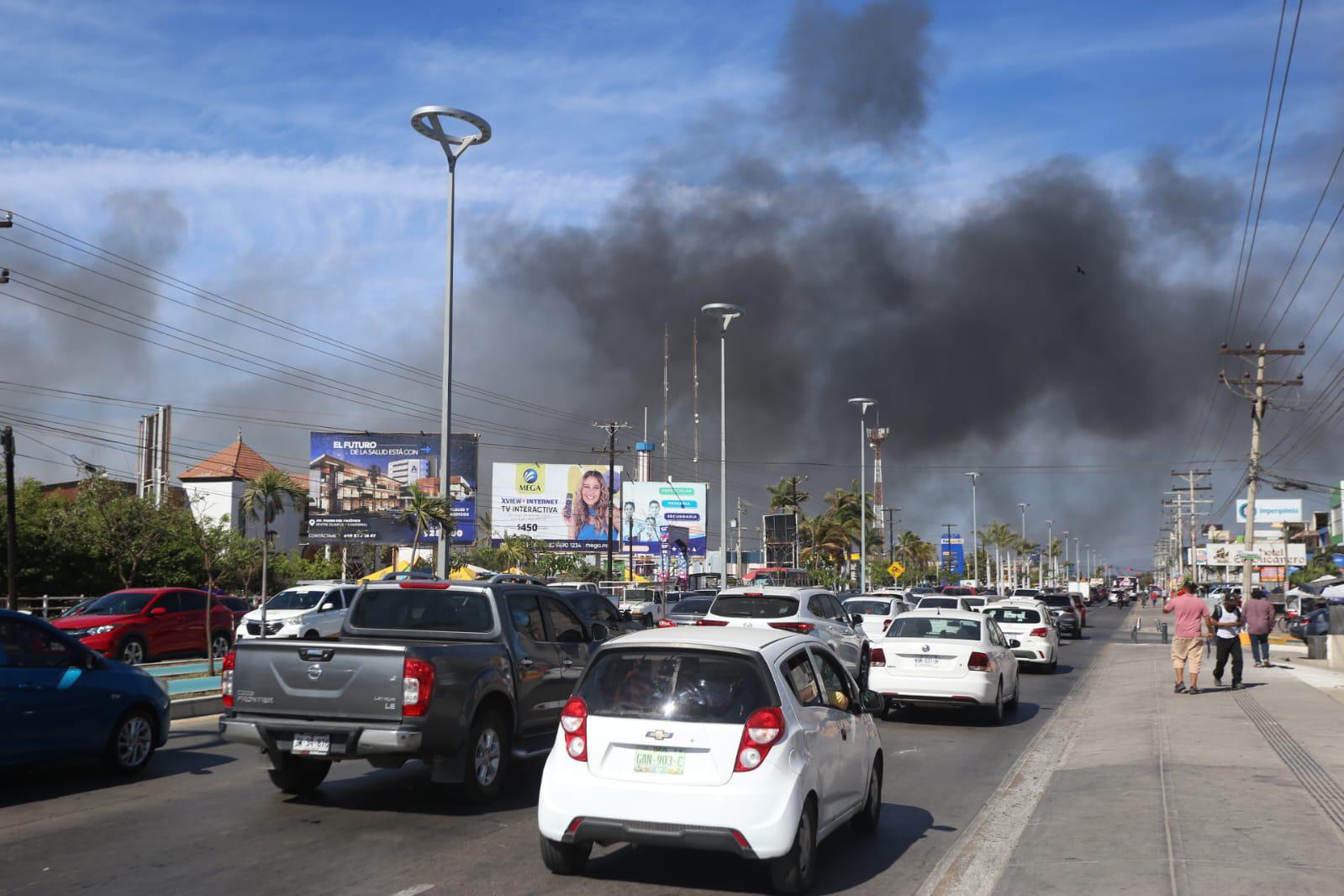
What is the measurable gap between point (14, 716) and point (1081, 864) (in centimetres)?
819

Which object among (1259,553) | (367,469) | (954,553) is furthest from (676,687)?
(954,553)

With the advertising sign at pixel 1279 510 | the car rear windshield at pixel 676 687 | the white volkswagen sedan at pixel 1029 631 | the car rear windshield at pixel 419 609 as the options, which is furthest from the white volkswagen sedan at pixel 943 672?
the advertising sign at pixel 1279 510

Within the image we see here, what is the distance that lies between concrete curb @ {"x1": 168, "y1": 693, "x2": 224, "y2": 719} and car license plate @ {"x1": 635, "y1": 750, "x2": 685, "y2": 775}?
10.3 m

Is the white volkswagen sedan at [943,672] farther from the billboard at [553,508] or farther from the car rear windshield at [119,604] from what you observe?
the billboard at [553,508]

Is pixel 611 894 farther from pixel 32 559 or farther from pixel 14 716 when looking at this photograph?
pixel 32 559

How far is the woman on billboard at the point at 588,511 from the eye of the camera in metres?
88.2

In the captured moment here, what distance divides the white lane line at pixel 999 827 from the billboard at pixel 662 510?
7870 cm

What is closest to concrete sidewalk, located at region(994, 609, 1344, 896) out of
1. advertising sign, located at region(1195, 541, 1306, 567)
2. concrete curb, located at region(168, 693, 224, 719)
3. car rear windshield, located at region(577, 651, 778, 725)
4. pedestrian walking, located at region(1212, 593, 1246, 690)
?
car rear windshield, located at region(577, 651, 778, 725)

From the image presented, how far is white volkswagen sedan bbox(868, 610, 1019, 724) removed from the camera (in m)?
16.1

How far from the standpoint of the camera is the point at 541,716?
1081 centimetres

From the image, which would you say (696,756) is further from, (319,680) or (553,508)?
(553,508)

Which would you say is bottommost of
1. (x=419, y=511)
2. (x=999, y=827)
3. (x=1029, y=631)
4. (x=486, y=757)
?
(x=999, y=827)

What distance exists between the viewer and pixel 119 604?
81.1 feet

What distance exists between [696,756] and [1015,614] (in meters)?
22.0
